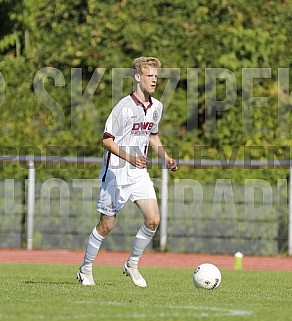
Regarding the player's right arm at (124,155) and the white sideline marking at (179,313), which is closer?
the white sideline marking at (179,313)

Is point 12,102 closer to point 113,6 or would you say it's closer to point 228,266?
point 113,6

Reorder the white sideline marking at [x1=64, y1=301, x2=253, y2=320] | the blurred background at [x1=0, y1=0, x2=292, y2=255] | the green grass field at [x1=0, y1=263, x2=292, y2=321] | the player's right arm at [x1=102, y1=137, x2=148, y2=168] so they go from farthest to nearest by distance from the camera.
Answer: the blurred background at [x1=0, y1=0, x2=292, y2=255] → the player's right arm at [x1=102, y1=137, x2=148, y2=168] → the green grass field at [x1=0, y1=263, x2=292, y2=321] → the white sideline marking at [x1=64, y1=301, x2=253, y2=320]

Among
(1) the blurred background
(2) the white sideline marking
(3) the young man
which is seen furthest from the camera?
(1) the blurred background

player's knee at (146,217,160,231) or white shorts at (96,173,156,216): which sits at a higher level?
white shorts at (96,173,156,216)

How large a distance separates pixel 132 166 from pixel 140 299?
82.4 inches

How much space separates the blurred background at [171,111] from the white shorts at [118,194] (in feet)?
30.0

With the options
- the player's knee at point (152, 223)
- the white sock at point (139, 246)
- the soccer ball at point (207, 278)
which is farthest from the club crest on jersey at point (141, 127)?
the soccer ball at point (207, 278)

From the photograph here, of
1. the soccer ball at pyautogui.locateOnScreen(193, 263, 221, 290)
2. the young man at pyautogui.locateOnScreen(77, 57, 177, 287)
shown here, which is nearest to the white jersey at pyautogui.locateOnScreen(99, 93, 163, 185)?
the young man at pyautogui.locateOnScreen(77, 57, 177, 287)

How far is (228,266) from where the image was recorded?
60.2 feet

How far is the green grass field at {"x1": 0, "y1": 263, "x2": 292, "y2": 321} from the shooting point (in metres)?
8.25

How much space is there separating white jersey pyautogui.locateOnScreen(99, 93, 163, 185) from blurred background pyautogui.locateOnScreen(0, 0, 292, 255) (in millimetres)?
9179

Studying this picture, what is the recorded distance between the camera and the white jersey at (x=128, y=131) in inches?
447

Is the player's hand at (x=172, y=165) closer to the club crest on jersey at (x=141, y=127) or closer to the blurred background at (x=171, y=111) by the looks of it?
the club crest on jersey at (x=141, y=127)

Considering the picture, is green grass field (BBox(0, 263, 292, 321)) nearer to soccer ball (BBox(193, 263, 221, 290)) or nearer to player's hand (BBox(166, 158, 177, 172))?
soccer ball (BBox(193, 263, 221, 290))
